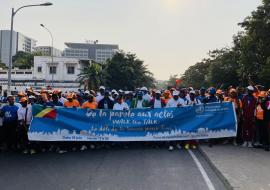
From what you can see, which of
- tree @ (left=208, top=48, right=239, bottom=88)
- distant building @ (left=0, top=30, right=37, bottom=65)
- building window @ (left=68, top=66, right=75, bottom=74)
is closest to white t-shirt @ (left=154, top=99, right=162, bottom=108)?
tree @ (left=208, top=48, right=239, bottom=88)

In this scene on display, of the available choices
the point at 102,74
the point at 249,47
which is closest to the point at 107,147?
the point at 249,47

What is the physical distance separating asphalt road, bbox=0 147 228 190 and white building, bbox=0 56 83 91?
235ft

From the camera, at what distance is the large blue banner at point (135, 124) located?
12.5m

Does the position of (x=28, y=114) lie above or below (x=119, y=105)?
below

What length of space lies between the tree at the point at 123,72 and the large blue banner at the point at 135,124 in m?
65.2

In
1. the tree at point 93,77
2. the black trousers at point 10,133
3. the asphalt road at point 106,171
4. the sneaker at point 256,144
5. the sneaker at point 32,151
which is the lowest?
the asphalt road at point 106,171

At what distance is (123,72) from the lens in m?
79.1

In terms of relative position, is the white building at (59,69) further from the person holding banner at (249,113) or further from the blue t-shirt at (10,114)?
the person holding banner at (249,113)

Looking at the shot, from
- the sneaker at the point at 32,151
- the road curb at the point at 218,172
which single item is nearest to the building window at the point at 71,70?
the sneaker at the point at 32,151

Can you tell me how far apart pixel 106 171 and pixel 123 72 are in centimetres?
7004

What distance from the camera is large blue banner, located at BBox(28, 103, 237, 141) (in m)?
12.5

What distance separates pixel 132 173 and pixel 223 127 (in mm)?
4786

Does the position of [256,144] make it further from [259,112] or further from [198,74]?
[198,74]

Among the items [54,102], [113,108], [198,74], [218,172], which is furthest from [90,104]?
[198,74]
